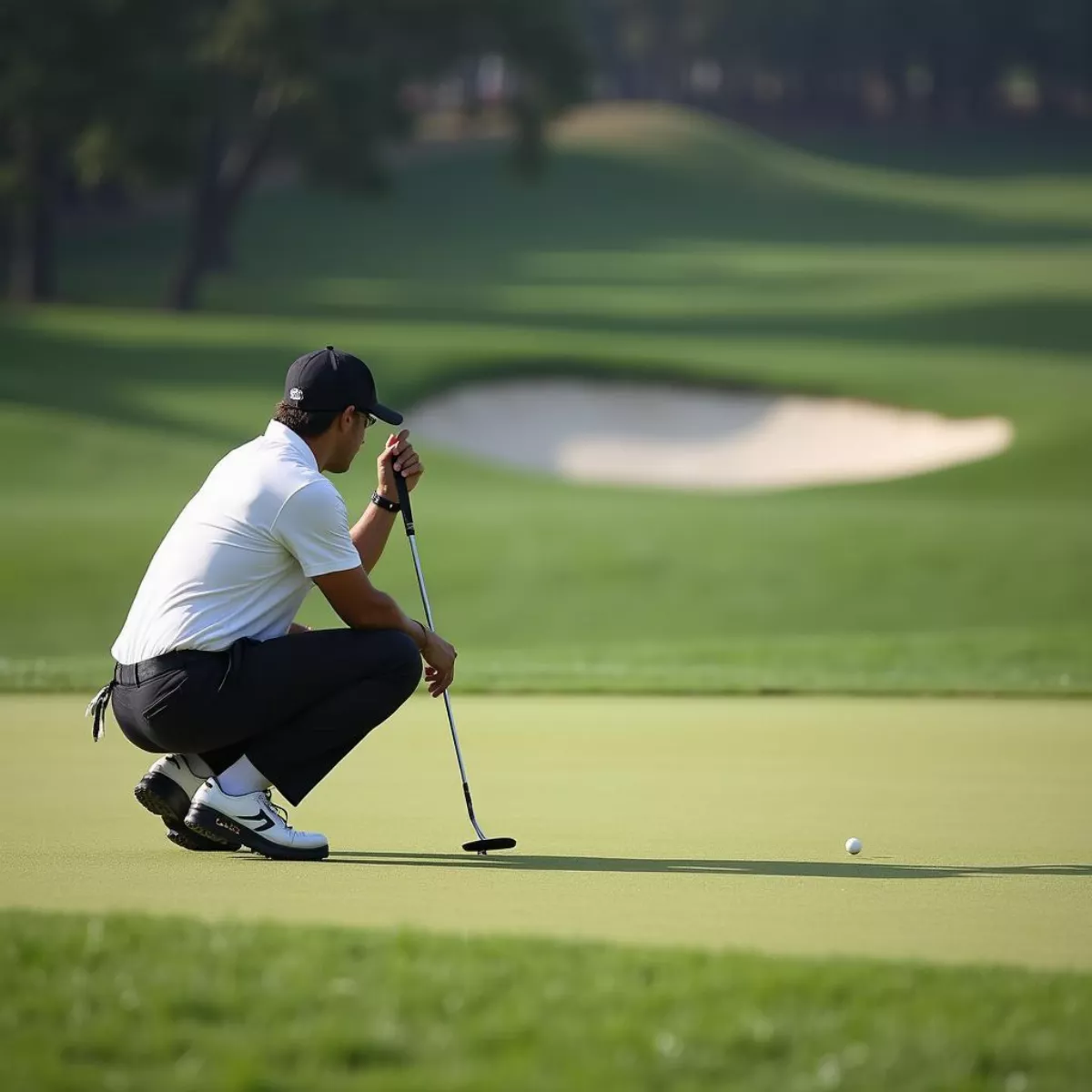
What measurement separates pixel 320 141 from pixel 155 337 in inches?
264

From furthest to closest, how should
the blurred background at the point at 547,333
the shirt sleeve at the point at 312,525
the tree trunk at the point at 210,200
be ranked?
the tree trunk at the point at 210,200, the blurred background at the point at 547,333, the shirt sleeve at the point at 312,525

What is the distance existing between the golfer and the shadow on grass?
0.30m

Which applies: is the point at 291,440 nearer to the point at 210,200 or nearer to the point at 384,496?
the point at 384,496

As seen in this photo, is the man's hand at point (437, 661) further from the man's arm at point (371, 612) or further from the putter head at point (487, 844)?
the putter head at point (487, 844)

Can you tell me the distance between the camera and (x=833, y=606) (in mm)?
19516

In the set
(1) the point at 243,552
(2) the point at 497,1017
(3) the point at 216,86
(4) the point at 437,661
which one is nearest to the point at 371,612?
(4) the point at 437,661

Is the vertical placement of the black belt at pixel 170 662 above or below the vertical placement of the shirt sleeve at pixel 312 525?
below

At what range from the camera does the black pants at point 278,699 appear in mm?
5711

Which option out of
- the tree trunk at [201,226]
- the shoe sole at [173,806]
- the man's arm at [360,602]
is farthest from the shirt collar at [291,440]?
the tree trunk at [201,226]

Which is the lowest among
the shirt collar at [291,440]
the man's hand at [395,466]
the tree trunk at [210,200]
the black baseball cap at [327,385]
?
the tree trunk at [210,200]

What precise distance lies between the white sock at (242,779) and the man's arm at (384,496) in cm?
76

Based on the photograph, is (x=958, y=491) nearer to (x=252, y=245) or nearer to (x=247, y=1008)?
(x=247, y=1008)

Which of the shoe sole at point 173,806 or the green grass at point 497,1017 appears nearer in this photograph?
the green grass at point 497,1017

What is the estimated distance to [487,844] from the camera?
563cm
